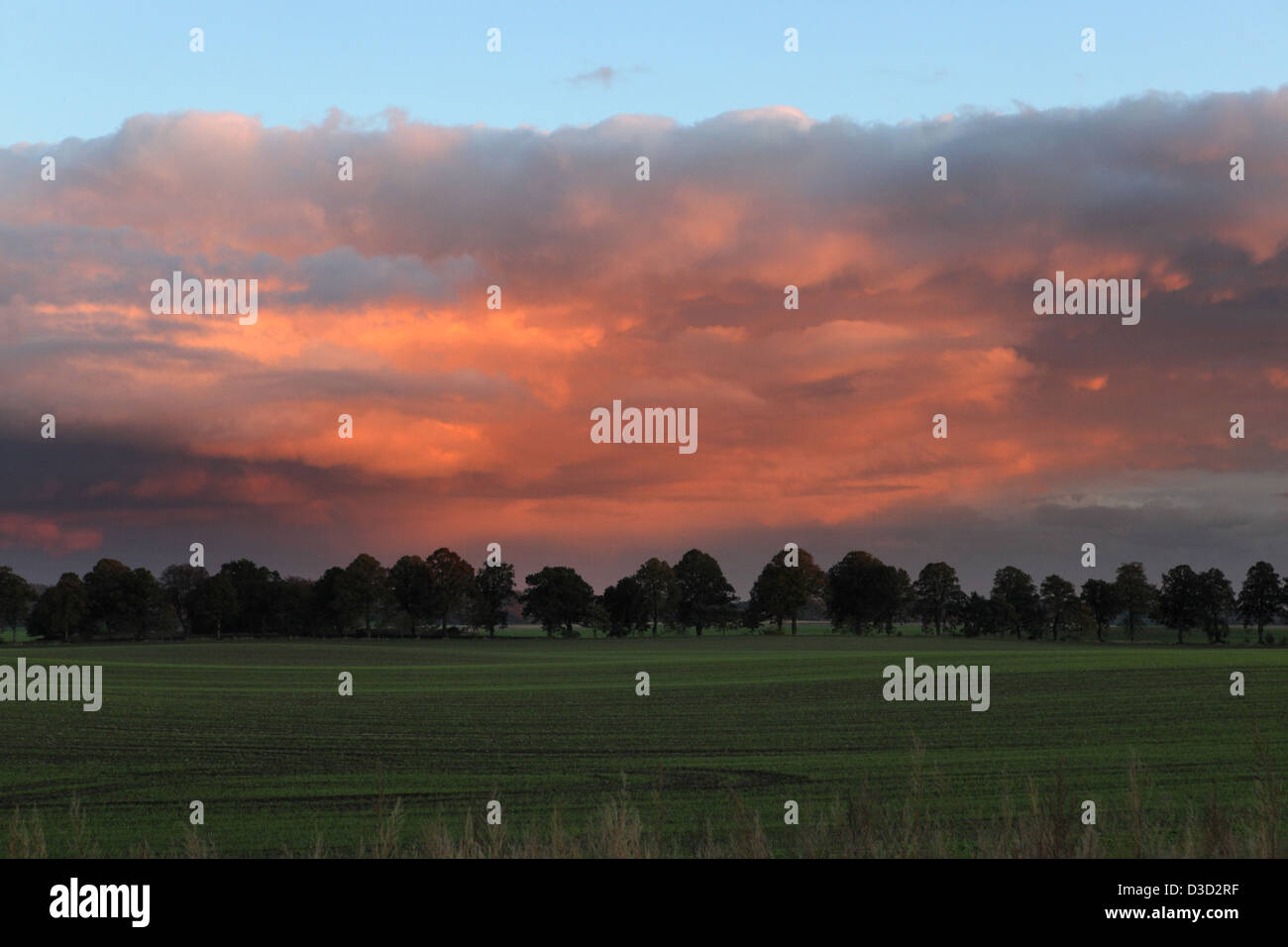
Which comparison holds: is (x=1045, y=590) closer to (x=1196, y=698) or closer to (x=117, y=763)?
(x=1196, y=698)

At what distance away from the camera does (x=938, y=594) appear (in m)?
196

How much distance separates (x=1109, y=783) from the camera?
941 inches

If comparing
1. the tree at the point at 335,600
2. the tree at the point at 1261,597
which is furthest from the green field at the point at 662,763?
the tree at the point at 1261,597

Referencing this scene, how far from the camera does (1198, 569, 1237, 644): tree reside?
17325cm

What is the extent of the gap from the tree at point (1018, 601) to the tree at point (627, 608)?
6114 centimetres

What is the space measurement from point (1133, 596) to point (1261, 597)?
2210cm

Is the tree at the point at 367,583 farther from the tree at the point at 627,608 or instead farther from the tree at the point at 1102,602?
the tree at the point at 1102,602

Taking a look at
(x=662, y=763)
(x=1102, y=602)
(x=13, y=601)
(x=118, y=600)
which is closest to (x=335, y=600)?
(x=118, y=600)

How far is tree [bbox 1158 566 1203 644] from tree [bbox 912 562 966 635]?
32354mm

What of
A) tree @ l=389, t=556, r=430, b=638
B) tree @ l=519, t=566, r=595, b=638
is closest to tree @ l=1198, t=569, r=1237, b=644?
tree @ l=519, t=566, r=595, b=638

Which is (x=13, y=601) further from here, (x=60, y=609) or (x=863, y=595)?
(x=863, y=595)

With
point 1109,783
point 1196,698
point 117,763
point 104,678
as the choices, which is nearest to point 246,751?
point 117,763

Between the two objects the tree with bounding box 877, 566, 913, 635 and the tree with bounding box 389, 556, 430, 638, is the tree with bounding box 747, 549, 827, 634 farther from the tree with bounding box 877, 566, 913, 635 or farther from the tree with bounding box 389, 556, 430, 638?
the tree with bounding box 389, 556, 430, 638
